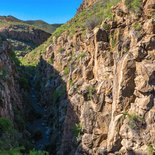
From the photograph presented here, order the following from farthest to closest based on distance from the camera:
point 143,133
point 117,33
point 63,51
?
point 63,51, point 117,33, point 143,133

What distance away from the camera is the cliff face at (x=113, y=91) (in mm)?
37125

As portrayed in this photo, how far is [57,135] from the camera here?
47781 mm

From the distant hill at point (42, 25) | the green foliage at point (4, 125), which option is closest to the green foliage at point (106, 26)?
the green foliage at point (4, 125)

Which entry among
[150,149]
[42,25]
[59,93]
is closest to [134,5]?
[59,93]

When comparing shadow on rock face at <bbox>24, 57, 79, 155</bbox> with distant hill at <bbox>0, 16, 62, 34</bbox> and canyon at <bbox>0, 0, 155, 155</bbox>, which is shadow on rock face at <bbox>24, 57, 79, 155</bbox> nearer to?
canyon at <bbox>0, 0, 155, 155</bbox>

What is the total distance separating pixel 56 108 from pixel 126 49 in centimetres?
1665

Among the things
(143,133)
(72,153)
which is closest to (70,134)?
(72,153)

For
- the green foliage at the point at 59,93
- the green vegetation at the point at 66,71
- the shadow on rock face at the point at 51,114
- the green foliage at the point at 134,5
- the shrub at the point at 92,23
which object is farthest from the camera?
the green vegetation at the point at 66,71

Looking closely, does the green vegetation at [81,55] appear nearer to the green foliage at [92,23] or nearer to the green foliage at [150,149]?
the green foliage at [92,23]

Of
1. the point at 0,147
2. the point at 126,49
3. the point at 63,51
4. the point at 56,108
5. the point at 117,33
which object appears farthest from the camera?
the point at 63,51

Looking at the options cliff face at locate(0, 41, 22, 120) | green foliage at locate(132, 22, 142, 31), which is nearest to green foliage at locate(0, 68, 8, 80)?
cliff face at locate(0, 41, 22, 120)

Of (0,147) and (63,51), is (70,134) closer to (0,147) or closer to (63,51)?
(0,147)

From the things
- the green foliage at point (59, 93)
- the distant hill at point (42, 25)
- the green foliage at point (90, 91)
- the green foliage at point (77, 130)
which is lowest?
the green foliage at point (77, 130)

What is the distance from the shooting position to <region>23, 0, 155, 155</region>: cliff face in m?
Answer: 37.1
